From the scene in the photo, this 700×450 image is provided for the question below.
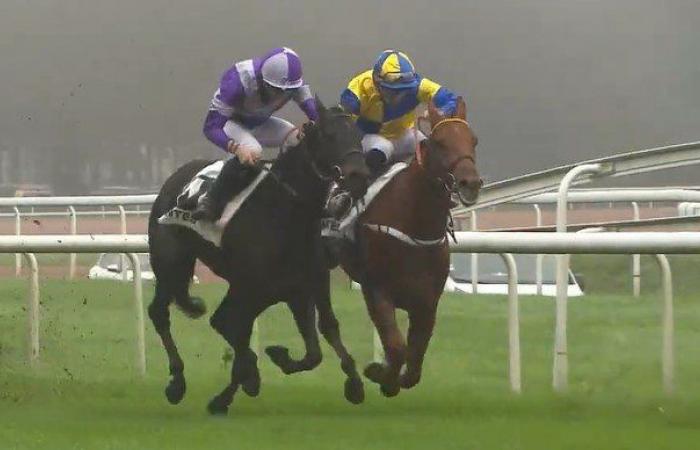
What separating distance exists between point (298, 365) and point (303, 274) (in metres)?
0.36

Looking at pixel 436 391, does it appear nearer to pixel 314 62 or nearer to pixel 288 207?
pixel 288 207

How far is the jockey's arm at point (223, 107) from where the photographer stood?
16.8ft

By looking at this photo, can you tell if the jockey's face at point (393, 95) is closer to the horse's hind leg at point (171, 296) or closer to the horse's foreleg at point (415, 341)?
the horse's foreleg at point (415, 341)

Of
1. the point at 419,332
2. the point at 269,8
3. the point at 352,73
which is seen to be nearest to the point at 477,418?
the point at 419,332

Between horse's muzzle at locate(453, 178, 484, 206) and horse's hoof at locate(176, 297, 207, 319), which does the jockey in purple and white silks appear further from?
horse's muzzle at locate(453, 178, 484, 206)

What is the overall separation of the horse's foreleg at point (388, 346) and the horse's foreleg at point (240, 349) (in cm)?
62

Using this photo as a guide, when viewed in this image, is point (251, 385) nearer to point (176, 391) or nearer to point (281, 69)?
point (176, 391)

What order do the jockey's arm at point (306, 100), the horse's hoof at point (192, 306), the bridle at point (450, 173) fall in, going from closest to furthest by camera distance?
the bridle at point (450, 173) < the jockey's arm at point (306, 100) < the horse's hoof at point (192, 306)

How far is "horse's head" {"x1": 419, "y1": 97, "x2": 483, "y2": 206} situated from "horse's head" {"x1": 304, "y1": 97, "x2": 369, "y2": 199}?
218 millimetres

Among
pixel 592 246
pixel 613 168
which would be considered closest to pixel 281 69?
pixel 592 246

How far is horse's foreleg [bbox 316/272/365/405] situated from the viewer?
5.15 metres

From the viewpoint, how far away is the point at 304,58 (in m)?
14.8

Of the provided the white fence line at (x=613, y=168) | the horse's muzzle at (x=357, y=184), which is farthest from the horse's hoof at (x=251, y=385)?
the white fence line at (x=613, y=168)

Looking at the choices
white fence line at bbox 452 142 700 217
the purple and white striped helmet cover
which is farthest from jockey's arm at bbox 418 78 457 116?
white fence line at bbox 452 142 700 217
